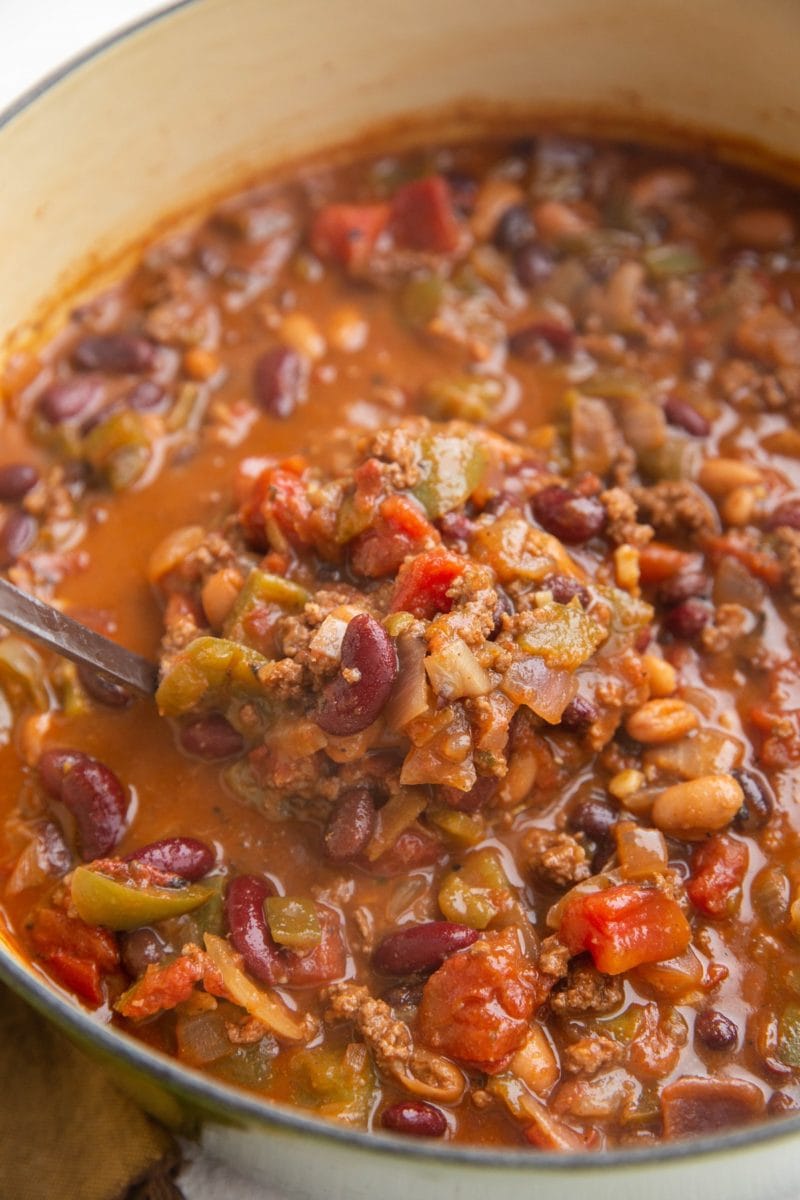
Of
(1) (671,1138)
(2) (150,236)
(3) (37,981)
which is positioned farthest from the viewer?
(2) (150,236)

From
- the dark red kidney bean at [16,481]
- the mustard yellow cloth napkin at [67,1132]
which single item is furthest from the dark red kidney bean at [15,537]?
the mustard yellow cloth napkin at [67,1132]

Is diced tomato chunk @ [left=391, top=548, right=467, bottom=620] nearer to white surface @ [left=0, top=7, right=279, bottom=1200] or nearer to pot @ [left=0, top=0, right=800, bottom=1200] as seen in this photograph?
pot @ [left=0, top=0, right=800, bottom=1200]

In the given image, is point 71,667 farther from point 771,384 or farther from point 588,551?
point 771,384

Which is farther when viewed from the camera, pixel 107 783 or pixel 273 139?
pixel 273 139

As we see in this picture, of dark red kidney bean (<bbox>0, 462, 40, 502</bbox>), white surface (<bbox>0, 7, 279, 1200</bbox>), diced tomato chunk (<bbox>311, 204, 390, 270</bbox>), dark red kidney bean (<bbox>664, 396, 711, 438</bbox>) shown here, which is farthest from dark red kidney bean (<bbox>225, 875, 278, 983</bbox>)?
white surface (<bbox>0, 7, 279, 1200</bbox>)

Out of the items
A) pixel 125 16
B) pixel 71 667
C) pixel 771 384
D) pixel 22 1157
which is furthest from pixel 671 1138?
pixel 125 16

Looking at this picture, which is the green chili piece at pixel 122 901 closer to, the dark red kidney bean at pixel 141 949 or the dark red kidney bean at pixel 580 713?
the dark red kidney bean at pixel 141 949

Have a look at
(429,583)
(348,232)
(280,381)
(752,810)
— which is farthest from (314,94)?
(752,810)
